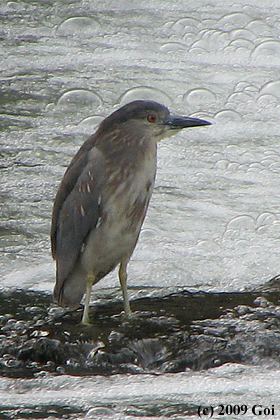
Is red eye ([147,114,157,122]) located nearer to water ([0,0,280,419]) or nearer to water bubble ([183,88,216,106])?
water ([0,0,280,419])

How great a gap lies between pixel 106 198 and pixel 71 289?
1.75 ft

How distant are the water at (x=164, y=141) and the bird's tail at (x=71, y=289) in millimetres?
375

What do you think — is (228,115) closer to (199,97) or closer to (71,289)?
(199,97)

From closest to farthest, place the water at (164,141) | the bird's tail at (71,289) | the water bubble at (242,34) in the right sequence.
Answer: the water at (164,141), the bird's tail at (71,289), the water bubble at (242,34)

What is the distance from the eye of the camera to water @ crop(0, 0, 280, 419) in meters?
3.64

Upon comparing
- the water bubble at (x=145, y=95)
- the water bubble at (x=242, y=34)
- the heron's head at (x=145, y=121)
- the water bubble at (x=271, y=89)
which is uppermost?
the heron's head at (x=145, y=121)

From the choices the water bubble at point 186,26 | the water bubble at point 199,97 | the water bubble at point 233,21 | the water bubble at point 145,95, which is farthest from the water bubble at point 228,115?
the water bubble at point 233,21

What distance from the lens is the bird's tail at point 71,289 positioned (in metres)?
4.23

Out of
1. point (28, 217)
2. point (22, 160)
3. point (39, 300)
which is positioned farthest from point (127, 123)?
point (22, 160)

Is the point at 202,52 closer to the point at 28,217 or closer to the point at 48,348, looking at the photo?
the point at 28,217

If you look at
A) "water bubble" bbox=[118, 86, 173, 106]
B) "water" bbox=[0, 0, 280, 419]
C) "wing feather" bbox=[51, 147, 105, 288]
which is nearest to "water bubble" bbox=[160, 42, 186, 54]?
"water" bbox=[0, 0, 280, 419]

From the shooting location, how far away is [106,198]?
4105mm

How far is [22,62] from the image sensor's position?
323 inches

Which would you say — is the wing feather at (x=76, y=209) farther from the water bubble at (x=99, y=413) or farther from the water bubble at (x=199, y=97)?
the water bubble at (x=199, y=97)
